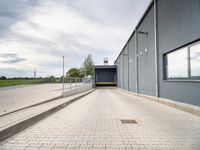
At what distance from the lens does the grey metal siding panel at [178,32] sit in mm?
6992

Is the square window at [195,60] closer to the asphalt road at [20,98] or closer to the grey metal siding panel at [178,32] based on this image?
the grey metal siding panel at [178,32]

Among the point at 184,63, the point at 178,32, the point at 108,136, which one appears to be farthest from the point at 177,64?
the point at 108,136

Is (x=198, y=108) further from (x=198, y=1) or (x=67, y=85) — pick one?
(x=67, y=85)

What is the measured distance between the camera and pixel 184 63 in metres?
8.27

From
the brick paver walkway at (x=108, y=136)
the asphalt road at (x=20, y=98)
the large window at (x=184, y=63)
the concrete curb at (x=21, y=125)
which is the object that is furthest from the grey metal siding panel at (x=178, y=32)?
the asphalt road at (x=20, y=98)

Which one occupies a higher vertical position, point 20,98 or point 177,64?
point 177,64

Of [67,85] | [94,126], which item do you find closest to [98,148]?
[94,126]

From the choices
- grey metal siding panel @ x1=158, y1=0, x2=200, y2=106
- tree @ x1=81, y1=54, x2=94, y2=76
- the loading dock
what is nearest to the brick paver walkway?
grey metal siding panel @ x1=158, y1=0, x2=200, y2=106

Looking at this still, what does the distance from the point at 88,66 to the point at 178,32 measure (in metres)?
43.4

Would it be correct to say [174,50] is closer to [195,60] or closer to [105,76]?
[195,60]

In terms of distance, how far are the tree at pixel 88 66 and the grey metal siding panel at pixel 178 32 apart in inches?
1564

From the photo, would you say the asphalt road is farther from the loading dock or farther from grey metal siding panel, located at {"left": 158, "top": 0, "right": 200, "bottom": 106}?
the loading dock

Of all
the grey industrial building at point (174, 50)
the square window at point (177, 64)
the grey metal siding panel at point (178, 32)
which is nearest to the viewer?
the grey metal siding panel at point (178, 32)

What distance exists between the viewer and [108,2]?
11.9 m
